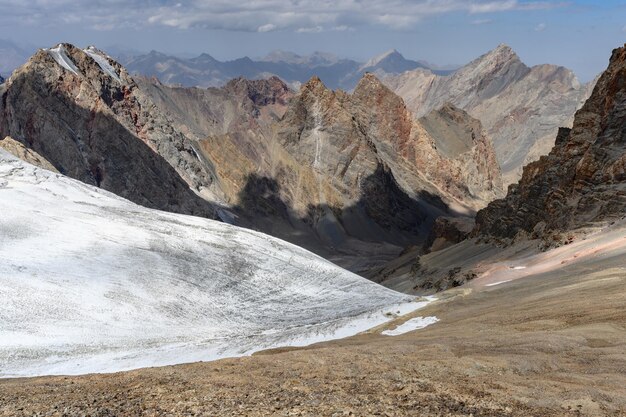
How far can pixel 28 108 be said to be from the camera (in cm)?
10194

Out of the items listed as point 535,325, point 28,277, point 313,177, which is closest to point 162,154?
point 313,177

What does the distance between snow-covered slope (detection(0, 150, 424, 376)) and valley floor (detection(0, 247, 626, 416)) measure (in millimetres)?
7887

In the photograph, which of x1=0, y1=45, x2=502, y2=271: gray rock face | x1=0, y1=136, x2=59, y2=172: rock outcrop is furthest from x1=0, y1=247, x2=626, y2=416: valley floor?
x1=0, y1=45, x2=502, y2=271: gray rock face

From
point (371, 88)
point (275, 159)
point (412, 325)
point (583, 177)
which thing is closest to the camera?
point (412, 325)

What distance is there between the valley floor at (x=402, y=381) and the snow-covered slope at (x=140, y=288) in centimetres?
789

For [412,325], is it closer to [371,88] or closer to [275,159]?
[275,159]

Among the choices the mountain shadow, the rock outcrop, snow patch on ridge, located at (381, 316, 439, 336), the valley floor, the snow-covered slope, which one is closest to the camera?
the valley floor

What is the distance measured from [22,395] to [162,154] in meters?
106

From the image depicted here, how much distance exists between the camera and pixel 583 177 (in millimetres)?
54438

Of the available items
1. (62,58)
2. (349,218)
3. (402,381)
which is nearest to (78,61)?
(62,58)

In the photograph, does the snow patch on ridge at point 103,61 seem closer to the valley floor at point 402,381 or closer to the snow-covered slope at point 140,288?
the snow-covered slope at point 140,288

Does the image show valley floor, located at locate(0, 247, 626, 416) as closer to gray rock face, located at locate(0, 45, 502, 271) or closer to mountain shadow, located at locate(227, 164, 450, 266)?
gray rock face, located at locate(0, 45, 502, 271)

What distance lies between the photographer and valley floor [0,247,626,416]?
14.7 meters

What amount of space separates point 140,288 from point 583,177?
36297mm
